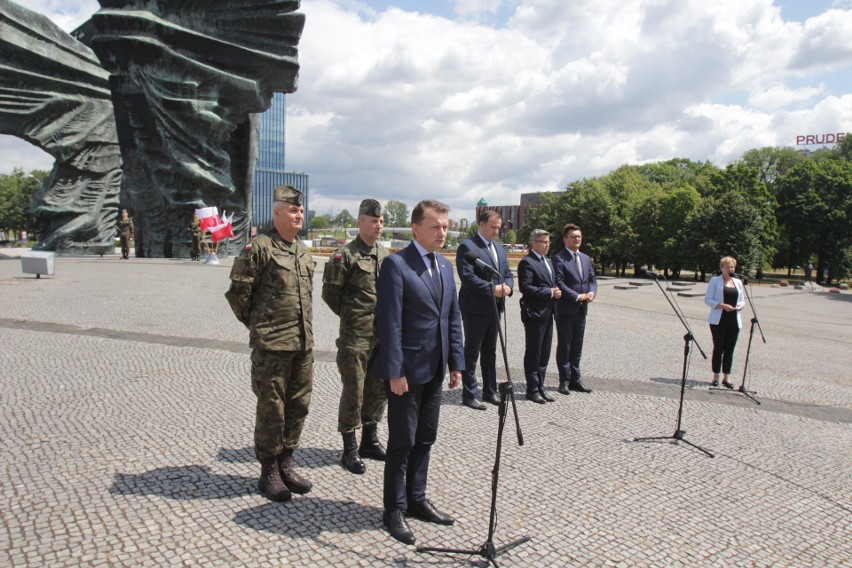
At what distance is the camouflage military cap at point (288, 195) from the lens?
3.73m

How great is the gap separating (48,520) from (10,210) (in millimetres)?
70787

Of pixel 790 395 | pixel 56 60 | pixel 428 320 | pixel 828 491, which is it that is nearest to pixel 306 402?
pixel 428 320

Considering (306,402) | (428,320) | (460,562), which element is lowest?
(460,562)

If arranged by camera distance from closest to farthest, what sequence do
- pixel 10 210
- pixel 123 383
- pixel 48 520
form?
pixel 48 520
pixel 123 383
pixel 10 210

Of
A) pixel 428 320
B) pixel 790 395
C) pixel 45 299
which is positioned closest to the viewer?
pixel 428 320

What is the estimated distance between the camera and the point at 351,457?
4184 mm

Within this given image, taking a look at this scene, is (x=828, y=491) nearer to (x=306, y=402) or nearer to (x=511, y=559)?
(x=511, y=559)

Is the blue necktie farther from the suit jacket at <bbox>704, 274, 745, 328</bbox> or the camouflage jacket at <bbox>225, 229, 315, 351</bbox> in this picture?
the suit jacket at <bbox>704, 274, 745, 328</bbox>

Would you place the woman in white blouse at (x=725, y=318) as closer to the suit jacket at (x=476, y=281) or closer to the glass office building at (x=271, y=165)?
the suit jacket at (x=476, y=281)

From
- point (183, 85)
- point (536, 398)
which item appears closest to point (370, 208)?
point (536, 398)

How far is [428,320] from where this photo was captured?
11.4 ft

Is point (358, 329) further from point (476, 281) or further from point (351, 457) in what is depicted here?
point (476, 281)

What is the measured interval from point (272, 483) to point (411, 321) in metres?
1.34

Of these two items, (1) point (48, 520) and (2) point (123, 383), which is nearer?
(1) point (48, 520)
